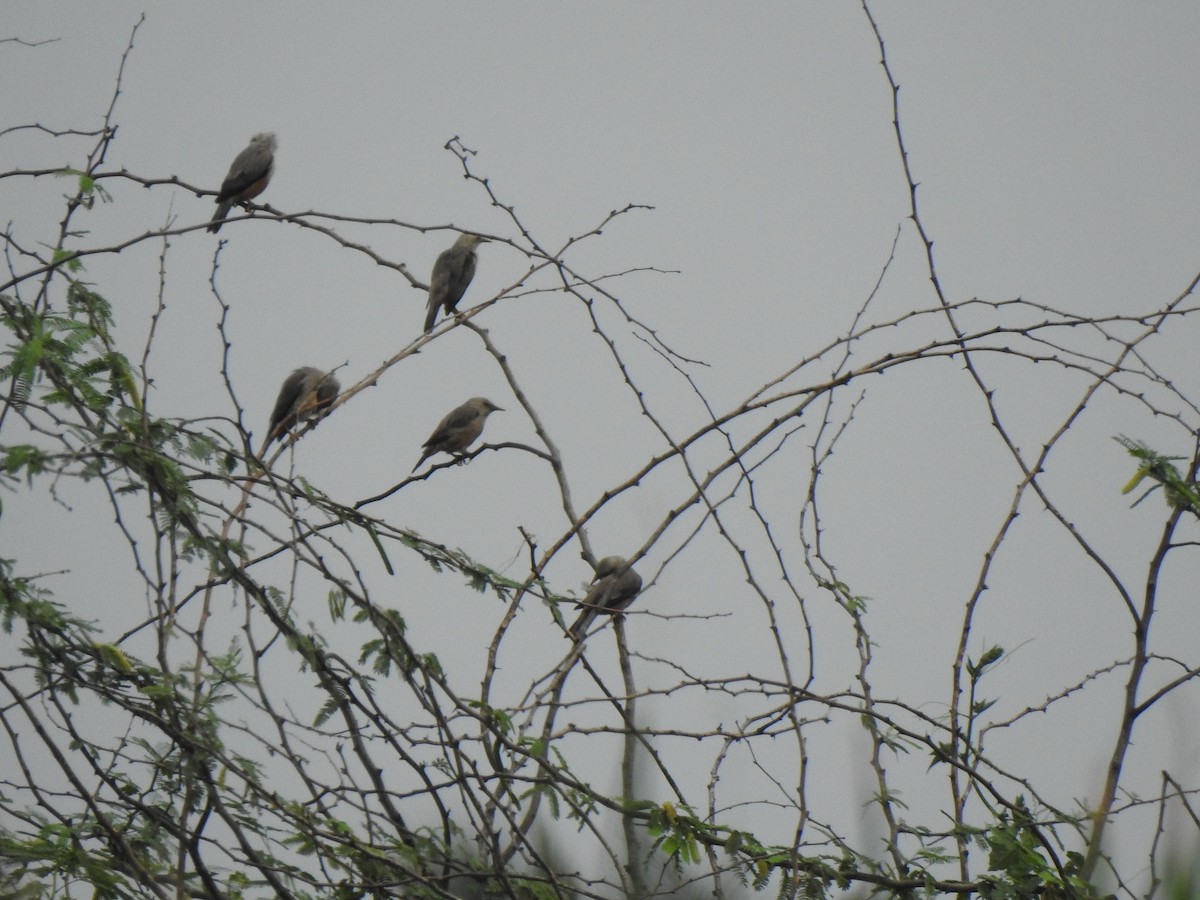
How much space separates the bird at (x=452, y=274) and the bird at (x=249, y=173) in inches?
63.7

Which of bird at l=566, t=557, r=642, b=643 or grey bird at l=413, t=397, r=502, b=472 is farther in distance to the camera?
grey bird at l=413, t=397, r=502, b=472

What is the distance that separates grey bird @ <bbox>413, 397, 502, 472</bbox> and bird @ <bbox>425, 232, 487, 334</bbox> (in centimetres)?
137

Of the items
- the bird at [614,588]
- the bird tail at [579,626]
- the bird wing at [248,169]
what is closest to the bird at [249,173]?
the bird wing at [248,169]

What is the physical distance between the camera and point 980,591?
10.7ft

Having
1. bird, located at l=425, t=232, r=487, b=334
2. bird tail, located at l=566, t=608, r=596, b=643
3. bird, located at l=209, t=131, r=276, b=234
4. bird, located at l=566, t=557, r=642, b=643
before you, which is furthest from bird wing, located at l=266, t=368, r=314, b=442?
bird tail, located at l=566, t=608, r=596, b=643

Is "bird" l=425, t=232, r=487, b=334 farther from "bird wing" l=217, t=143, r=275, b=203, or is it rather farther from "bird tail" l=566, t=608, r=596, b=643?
"bird tail" l=566, t=608, r=596, b=643

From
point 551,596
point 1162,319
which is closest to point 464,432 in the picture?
point 551,596

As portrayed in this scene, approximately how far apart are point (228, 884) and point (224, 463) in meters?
1.19

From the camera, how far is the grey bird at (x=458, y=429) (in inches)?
319

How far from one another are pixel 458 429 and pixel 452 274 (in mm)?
2234

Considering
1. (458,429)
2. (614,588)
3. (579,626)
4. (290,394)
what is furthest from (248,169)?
(579,626)

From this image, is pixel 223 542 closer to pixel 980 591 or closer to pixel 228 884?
pixel 228 884

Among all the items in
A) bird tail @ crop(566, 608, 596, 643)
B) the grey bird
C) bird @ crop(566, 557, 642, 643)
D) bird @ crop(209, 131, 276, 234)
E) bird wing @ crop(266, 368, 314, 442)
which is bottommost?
bird tail @ crop(566, 608, 596, 643)

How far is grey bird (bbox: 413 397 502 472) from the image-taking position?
811cm
